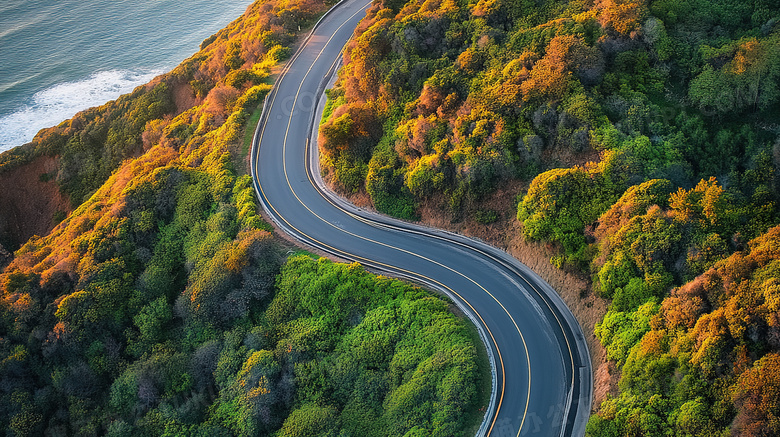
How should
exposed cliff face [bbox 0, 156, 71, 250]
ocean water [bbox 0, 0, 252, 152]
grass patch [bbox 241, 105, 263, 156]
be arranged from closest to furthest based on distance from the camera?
grass patch [bbox 241, 105, 263, 156] → exposed cliff face [bbox 0, 156, 71, 250] → ocean water [bbox 0, 0, 252, 152]

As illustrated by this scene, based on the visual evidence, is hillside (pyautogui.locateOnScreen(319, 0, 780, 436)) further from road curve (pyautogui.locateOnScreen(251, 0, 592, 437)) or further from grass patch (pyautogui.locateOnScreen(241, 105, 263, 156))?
grass patch (pyautogui.locateOnScreen(241, 105, 263, 156))

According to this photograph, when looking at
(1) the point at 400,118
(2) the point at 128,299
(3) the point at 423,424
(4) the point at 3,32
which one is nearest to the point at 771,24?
(1) the point at 400,118

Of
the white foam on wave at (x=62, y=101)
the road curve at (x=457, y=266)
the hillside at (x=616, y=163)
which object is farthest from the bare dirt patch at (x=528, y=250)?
the white foam on wave at (x=62, y=101)

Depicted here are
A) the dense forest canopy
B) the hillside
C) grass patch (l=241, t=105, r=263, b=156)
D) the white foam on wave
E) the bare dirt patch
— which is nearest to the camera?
the hillside

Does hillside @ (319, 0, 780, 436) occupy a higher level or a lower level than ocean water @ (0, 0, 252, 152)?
lower

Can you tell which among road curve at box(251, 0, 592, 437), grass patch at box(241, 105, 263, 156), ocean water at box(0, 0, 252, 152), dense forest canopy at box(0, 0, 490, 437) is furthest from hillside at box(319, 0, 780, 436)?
ocean water at box(0, 0, 252, 152)

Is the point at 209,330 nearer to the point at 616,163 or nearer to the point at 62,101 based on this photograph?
the point at 616,163

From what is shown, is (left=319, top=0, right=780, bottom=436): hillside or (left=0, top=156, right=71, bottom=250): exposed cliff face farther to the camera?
(left=0, top=156, right=71, bottom=250): exposed cliff face
